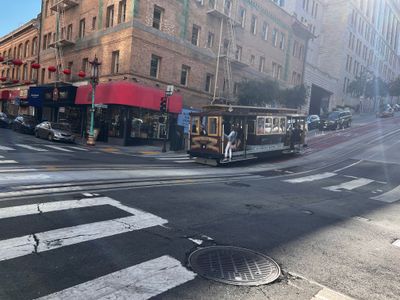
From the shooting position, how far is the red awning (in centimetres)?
2630

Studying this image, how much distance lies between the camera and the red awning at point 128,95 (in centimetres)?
2630

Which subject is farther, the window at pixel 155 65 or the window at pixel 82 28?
the window at pixel 82 28

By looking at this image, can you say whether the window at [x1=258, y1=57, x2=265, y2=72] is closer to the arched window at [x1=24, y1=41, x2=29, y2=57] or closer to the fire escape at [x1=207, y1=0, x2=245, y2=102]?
the fire escape at [x1=207, y1=0, x2=245, y2=102]

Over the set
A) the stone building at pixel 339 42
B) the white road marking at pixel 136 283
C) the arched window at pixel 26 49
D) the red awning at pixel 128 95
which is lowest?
the white road marking at pixel 136 283

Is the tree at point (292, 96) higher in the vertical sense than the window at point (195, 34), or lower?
lower

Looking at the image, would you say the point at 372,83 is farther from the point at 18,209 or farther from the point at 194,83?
the point at 18,209

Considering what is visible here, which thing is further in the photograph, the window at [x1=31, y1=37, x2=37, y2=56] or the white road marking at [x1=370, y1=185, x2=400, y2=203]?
the window at [x1=31, y1=37, x2=37, y2=56]

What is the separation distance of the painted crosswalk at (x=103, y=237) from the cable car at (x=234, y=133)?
1169 centimetres

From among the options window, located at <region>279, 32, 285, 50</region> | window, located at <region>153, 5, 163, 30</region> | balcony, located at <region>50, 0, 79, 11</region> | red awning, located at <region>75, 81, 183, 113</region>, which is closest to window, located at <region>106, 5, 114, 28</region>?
window, located at <region>153, 5, 163, 30</region>

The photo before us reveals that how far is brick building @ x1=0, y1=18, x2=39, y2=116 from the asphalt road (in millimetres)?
35023

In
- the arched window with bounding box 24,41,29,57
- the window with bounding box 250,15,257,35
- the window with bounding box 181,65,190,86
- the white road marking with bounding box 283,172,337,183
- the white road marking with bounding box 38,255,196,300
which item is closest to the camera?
the white road marking with bounding box 38,255,196,300

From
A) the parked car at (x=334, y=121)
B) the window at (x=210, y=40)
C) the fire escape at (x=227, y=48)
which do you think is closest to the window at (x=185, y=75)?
the fire escape at (x=227, y=48)

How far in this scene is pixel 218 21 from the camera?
34719mm

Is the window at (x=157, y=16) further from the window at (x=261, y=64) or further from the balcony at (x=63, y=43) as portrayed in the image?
the window at (x=261, y=64)
